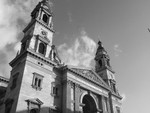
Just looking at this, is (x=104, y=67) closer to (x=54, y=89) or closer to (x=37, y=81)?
(x=54, y=89)

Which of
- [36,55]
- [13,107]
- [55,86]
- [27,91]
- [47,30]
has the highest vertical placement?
[47,30]

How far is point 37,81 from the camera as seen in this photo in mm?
23922

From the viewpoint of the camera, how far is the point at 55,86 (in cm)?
2656

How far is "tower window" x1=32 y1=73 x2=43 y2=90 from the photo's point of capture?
23248 millimetres

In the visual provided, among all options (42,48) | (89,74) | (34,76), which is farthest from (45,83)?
(89,74)

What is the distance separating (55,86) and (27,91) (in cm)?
561

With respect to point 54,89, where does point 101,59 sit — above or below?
above

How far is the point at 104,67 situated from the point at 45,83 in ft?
68.3

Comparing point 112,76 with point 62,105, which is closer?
point 62,105

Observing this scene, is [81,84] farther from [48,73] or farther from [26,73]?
[26,73]

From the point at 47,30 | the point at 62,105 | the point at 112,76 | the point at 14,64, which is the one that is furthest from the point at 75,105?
the point at 112,76

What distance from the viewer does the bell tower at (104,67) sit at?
40.6 m

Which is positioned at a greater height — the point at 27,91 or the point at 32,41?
the point at 32,41

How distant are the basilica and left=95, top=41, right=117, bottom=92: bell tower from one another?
4225 millimetres
